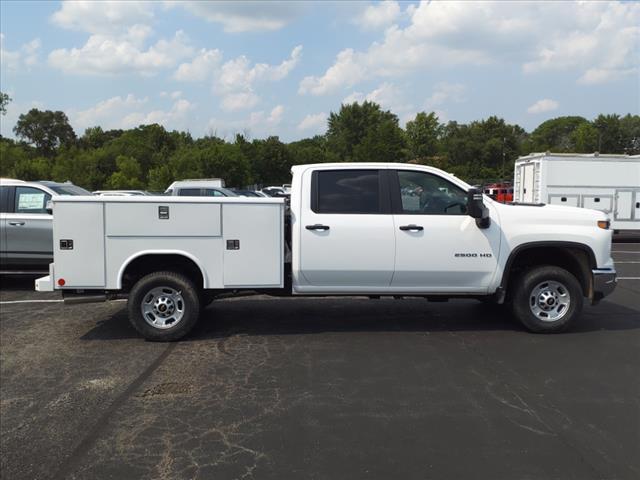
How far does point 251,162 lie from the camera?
58375 mm

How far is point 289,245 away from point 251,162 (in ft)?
173

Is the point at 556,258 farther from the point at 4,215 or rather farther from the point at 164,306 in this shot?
the point at 4,215

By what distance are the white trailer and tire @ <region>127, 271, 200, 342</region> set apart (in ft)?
47.5

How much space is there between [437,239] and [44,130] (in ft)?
316

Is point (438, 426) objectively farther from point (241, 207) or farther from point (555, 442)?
point (241, 207)

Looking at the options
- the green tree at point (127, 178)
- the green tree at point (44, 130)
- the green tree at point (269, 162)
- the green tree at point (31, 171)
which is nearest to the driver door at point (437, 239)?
the green tree at point (127, 178)

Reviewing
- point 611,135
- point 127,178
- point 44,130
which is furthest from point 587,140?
point 44,130

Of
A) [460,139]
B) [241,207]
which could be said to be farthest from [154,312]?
[460,139]

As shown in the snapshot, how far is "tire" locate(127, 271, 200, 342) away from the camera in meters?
6.40

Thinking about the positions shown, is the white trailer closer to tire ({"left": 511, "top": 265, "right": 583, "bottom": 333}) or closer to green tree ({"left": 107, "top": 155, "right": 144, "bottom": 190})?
tire ({"left": 511, "top": 265, "right": 583, "bottom": 333})

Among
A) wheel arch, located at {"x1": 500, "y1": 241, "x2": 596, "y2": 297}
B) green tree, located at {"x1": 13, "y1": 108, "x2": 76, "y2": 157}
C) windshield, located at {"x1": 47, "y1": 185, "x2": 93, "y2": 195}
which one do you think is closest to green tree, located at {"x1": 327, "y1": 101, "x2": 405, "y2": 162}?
green tree, located at {"x1": 13, "y1": 108, "x2": 76, "y2": 157}

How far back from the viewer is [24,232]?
31.8 feet

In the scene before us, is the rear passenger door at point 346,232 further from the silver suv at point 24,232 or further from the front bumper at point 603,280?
the silver suv at point 24,232

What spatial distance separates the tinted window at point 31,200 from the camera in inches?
389
